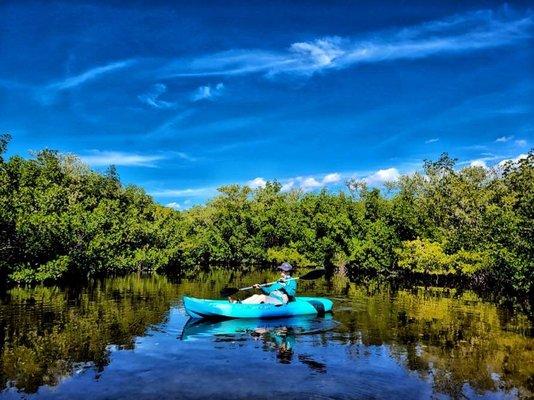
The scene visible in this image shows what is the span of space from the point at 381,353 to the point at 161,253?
33.4 metres

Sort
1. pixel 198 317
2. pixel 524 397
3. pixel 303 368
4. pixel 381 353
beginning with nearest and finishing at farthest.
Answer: pixel 524 397
pixel 303 368
pixel 381 353
pixel 198 317

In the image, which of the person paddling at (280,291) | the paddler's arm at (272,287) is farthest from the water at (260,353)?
the paddler's arm at (272,287)

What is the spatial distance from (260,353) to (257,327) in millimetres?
3797

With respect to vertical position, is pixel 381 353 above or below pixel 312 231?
below

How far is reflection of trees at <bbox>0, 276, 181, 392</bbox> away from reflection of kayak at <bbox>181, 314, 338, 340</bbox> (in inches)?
67.6

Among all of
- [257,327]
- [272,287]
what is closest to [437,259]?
[272,287]

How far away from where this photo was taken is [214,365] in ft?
37.7

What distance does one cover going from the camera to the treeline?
2770cm

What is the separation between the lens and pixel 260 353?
42.1 feet

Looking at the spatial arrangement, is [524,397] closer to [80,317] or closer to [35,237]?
[80,317]

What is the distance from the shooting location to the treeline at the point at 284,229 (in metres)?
27.7

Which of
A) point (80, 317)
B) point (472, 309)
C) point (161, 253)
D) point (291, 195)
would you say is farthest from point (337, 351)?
point (291, 195)

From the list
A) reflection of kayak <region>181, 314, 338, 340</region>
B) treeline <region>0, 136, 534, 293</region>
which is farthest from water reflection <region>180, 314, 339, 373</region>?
treeline <region>0, 136, 534, 293</region>

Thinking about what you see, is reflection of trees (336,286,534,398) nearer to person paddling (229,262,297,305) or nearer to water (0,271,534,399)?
water (0,271,534,399)
